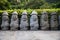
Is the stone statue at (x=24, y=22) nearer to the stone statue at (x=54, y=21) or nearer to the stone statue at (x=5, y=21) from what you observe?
the stone statue at (x=5, y=21)

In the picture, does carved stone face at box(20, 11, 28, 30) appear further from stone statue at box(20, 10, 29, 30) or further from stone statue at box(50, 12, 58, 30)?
stone statue at box(50, 12, 58, 30)

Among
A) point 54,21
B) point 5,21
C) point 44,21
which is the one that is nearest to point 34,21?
point 44,21

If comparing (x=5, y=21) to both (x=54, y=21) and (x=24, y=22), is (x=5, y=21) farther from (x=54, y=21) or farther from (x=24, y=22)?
(x=54, y=21)

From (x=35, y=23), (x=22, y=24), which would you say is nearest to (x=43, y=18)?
(x=35, y=23)

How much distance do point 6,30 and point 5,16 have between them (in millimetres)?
775

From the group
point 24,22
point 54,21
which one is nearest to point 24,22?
point 24,22

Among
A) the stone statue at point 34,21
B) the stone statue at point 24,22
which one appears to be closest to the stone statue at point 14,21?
the stone statue at point 24,22

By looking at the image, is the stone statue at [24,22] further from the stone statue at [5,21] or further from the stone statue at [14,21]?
the stone statue at [5,21]

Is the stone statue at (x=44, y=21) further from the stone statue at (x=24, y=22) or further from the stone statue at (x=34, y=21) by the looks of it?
the stone statue at (x=24, y=22)

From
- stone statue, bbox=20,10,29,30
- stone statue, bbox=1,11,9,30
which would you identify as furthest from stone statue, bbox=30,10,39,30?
stone statue, bbox=1,11,9,30

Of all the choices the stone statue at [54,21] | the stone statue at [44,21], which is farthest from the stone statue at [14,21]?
the stone statue at [54,21]

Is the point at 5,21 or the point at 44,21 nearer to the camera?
the point at 44,21

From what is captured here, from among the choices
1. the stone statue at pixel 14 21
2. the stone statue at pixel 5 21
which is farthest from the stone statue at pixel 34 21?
the stone statue at pixel 5 21

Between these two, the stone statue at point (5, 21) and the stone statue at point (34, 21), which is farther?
the stone statue at point (5, 21)
